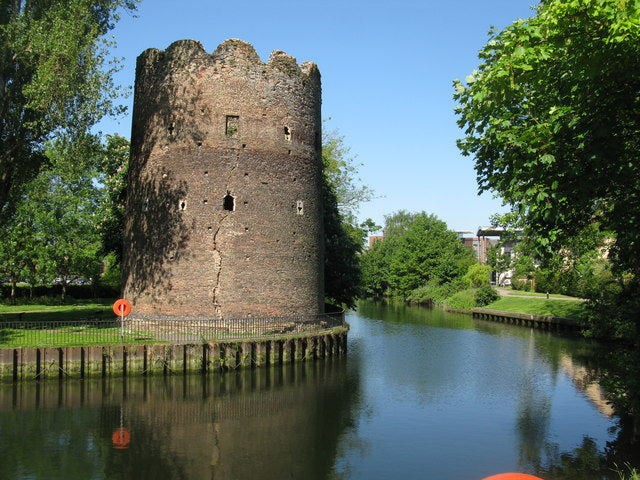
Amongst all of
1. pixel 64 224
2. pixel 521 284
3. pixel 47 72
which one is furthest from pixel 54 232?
pixel 521 284

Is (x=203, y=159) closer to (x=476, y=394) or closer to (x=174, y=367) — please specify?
(x=174, y=367)

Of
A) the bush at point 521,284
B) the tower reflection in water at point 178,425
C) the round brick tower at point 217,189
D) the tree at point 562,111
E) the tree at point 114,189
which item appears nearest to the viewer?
the tree at point 562,111

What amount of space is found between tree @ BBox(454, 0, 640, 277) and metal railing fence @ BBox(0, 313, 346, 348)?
12.9 m

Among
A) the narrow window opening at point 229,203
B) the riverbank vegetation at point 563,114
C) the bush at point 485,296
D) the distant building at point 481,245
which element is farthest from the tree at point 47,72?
the distant building at point 481,245

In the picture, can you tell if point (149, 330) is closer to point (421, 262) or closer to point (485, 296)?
point (485, 296)

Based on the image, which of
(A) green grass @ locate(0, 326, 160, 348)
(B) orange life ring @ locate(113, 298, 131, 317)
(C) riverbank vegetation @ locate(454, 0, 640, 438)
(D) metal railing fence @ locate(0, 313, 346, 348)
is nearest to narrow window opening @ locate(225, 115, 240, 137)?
(D) metal railing fence @ locate(0, 313, 346, 348)

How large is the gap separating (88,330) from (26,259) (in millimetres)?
21468

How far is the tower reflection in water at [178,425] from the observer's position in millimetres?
12531

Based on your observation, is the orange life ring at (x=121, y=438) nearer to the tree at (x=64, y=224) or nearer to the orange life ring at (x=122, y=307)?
the orange life ring at (x=122, y=307)

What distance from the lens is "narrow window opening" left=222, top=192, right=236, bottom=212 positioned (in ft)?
80.3

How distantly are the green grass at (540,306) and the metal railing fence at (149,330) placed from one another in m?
20.4

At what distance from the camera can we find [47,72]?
22766mm

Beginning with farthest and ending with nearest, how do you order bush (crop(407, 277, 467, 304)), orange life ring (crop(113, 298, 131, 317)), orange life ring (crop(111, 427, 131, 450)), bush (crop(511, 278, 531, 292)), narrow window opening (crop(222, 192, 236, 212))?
bush (crop(407, 277, 467, 304)) → bush (crop(511, 278, 531, 292)) → narrow window opening (crop(222, 192, 236, 212)) → orange life ring (crop(113, 298, 131, 317)) → orange life ring (crop(111, 427, 131, 450))

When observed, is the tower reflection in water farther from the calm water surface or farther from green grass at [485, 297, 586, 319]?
green grass at [485, 297, 586, 319]
